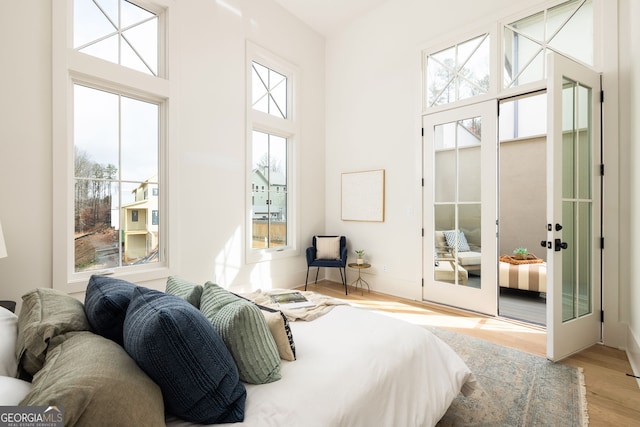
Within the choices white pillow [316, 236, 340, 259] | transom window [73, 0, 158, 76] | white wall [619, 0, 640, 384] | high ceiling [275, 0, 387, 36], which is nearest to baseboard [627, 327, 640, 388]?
white wall [619, 0, 640, 384]

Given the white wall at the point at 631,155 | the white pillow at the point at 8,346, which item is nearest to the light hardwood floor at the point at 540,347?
the white wall at the point at 631,155

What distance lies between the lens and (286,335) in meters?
1.29

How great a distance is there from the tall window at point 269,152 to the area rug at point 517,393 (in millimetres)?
2713

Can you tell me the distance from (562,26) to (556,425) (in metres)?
3.44

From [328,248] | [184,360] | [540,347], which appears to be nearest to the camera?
[184,360]

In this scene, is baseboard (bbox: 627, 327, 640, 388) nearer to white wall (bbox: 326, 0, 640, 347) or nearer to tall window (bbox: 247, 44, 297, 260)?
white wall (bbox: 326, 0, 640, 347)

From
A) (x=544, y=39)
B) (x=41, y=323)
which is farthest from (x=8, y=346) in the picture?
(x=544, y=39)

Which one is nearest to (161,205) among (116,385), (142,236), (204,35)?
(142,236)

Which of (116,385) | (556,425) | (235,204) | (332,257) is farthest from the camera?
(332,257)

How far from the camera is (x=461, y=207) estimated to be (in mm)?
3545

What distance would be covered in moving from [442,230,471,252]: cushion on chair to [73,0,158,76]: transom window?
3.73 m

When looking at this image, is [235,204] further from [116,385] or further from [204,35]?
[116,385]

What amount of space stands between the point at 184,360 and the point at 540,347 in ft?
9.60

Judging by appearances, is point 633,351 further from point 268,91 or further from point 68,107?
point 68,107
